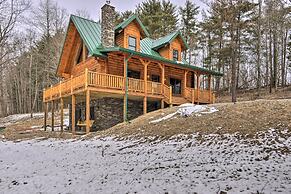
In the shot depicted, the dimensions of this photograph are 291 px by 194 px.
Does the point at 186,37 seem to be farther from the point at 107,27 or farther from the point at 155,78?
the point at 107,27

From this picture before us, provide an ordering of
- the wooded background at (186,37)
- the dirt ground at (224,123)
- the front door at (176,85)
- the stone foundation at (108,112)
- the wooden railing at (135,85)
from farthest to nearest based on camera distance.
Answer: the wooded background at (186,37), the front door at (176,85), the stone foundation at (108,112), the wooden railing at (135,85), the dirt ground at (224,123)

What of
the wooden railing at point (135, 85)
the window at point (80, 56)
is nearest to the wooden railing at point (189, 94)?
the wooden railing at point (135, 85)

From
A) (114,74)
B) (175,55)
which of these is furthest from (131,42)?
(175,55)

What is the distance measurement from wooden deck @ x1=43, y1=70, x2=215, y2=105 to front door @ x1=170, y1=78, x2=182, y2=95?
210 cm

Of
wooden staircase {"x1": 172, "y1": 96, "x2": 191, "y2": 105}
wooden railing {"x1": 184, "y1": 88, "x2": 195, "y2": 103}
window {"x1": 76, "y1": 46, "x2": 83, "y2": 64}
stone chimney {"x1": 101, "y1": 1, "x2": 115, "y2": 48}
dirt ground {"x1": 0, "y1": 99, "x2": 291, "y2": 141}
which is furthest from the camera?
window {"x1": 76, "y1": 46, "x2": 83, "y2": 64}

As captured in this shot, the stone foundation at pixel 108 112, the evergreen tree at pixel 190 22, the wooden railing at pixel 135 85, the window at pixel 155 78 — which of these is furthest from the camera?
the evergreen tree at pixel 190 22

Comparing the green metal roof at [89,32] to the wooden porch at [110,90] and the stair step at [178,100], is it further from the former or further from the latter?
the stair step at [178,100]

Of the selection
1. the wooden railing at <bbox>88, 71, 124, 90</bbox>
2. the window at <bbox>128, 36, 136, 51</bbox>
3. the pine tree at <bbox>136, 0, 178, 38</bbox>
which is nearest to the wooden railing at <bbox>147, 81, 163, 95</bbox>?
the wooden railing at <bbox>88, 71, 124, 90</bbox>

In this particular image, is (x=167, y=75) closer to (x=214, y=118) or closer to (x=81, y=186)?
(x=214, y=118)

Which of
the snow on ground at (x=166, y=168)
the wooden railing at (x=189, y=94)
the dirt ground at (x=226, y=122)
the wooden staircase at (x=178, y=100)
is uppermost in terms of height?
the wooden railing at (x=189, y=94)

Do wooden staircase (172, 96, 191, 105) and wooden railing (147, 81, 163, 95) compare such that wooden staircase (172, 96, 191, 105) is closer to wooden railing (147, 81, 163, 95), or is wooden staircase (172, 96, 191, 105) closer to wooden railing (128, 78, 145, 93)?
wooden railing (147, 81, 163, 95)

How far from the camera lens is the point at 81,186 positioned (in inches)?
202

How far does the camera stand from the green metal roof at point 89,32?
16692 millimetres

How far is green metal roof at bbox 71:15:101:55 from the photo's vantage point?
16692 mm
